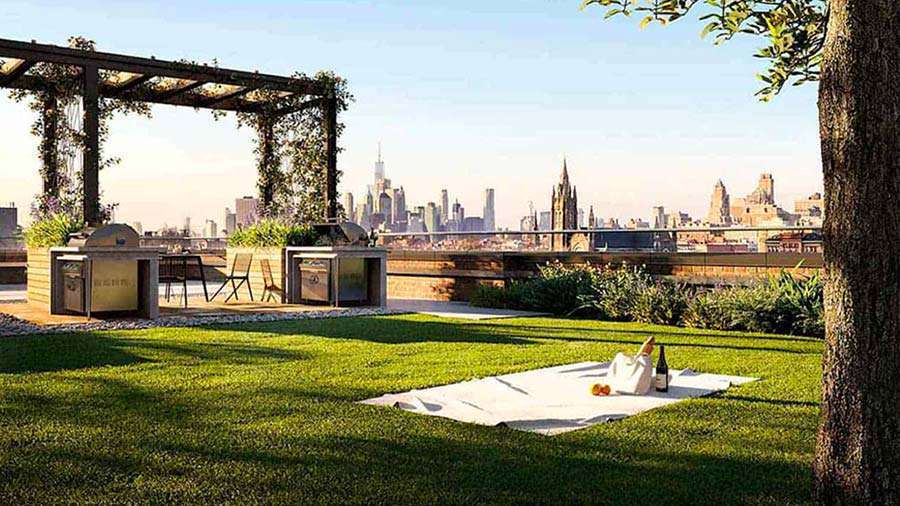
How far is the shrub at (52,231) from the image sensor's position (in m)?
11.2

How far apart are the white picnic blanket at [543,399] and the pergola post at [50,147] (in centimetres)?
995

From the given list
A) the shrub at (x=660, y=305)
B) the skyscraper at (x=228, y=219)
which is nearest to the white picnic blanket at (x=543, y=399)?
the shrub at (x=660, y=305)

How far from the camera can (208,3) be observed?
13125 mm

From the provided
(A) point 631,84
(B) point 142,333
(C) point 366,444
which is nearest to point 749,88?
(C) point 366,444

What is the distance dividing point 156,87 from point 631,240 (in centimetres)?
834

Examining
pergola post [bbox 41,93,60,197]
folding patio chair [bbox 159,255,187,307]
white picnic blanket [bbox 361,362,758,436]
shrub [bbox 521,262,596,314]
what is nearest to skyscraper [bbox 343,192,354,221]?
folding patio chair [bbox 159,255,187,307]

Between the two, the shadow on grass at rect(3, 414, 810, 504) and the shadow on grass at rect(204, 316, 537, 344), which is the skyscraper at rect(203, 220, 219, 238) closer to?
the shadow on grass at rect(204, 316, 537, 344)

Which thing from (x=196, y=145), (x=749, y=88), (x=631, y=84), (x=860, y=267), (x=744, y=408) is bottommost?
(x=744, y=408)

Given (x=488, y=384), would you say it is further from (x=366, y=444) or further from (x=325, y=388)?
(x=366, y=444)

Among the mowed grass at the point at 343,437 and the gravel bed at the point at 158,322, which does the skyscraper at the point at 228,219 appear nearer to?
the gravel bed at the point at 158,322

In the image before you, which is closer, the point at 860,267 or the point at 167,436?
the point at 860,267

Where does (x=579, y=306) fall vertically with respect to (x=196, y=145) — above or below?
below

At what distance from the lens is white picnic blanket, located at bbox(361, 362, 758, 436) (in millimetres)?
4910

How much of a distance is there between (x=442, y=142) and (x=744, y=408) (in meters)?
15.4
